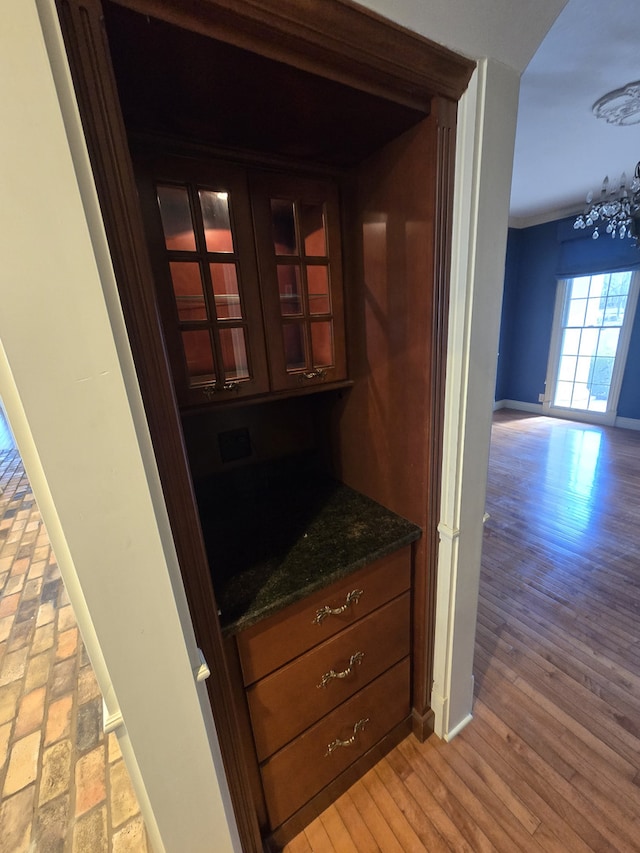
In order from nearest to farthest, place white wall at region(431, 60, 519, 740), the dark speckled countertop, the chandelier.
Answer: white wall at region(431, 60, 519, 740) → the dark speckled countertop → the chandelier

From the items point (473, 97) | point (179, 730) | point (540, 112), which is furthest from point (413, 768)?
point (540, 112)

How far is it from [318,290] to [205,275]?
37 centimetres

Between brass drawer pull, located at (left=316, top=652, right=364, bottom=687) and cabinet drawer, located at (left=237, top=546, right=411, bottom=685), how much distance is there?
0.42ft

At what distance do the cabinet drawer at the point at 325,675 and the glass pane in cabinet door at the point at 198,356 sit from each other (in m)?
0.84

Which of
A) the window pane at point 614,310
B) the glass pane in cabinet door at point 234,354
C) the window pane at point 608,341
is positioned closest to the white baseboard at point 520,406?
the window pane at point 608,341

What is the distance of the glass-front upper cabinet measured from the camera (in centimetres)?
89

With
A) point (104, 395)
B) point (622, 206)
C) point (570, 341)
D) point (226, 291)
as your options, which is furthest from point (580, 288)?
point (104, 395)

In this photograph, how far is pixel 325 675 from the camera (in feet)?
3.49

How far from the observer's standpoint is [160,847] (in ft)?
2.63

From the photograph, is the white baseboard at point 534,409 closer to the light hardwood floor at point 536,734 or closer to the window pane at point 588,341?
the window pane at point 588,341

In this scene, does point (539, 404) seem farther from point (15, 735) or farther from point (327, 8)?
point (15, 735)

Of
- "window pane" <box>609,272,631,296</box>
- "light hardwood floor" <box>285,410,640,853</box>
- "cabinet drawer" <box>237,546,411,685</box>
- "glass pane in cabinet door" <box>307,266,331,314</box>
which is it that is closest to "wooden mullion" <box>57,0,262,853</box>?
"cabinet drawer" <box>237,546,411,685</box>

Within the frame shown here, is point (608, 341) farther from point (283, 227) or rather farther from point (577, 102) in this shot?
point (283, 227)

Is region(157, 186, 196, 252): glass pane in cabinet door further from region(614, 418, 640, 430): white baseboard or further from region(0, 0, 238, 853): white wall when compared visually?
region(614, 418, 640, 430): white baseboard
